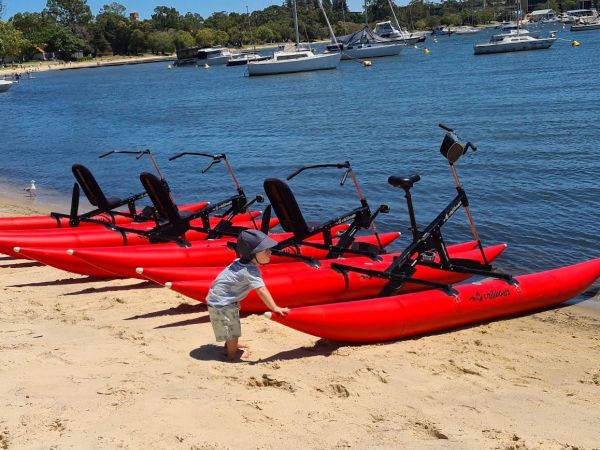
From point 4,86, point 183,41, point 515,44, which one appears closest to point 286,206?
point 515,44

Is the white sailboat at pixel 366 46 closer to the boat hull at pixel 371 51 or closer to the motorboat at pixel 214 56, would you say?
the boat hull at pixel 371 51

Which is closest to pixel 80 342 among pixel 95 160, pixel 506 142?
pixel 506 142

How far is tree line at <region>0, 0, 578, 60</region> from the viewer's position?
463ft

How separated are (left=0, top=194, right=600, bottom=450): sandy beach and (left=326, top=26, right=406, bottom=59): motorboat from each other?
7367cm

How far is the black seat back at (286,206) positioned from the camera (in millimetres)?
9312

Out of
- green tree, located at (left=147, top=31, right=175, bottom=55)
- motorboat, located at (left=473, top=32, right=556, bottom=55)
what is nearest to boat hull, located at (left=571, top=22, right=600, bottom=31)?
motorboat, located at (left=473, top=32, right=556, bottom=55)

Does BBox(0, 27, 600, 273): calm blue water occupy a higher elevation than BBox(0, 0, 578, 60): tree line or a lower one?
lower

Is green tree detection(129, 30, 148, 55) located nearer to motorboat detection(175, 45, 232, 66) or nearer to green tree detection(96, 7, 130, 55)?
green tree detection(96, 7, 130, 55)

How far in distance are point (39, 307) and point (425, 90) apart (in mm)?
38285

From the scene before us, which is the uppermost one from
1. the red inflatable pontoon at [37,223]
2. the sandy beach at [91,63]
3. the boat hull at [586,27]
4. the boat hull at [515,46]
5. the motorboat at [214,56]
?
the sandy beach at [91,63]

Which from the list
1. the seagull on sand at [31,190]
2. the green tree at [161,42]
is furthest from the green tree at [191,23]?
the seagull on sand at [31,190]

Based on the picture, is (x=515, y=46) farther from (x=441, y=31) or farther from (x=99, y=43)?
(x=99, y=43)

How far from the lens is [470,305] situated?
8.28 meters

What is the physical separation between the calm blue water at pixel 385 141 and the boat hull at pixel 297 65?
958 cm
